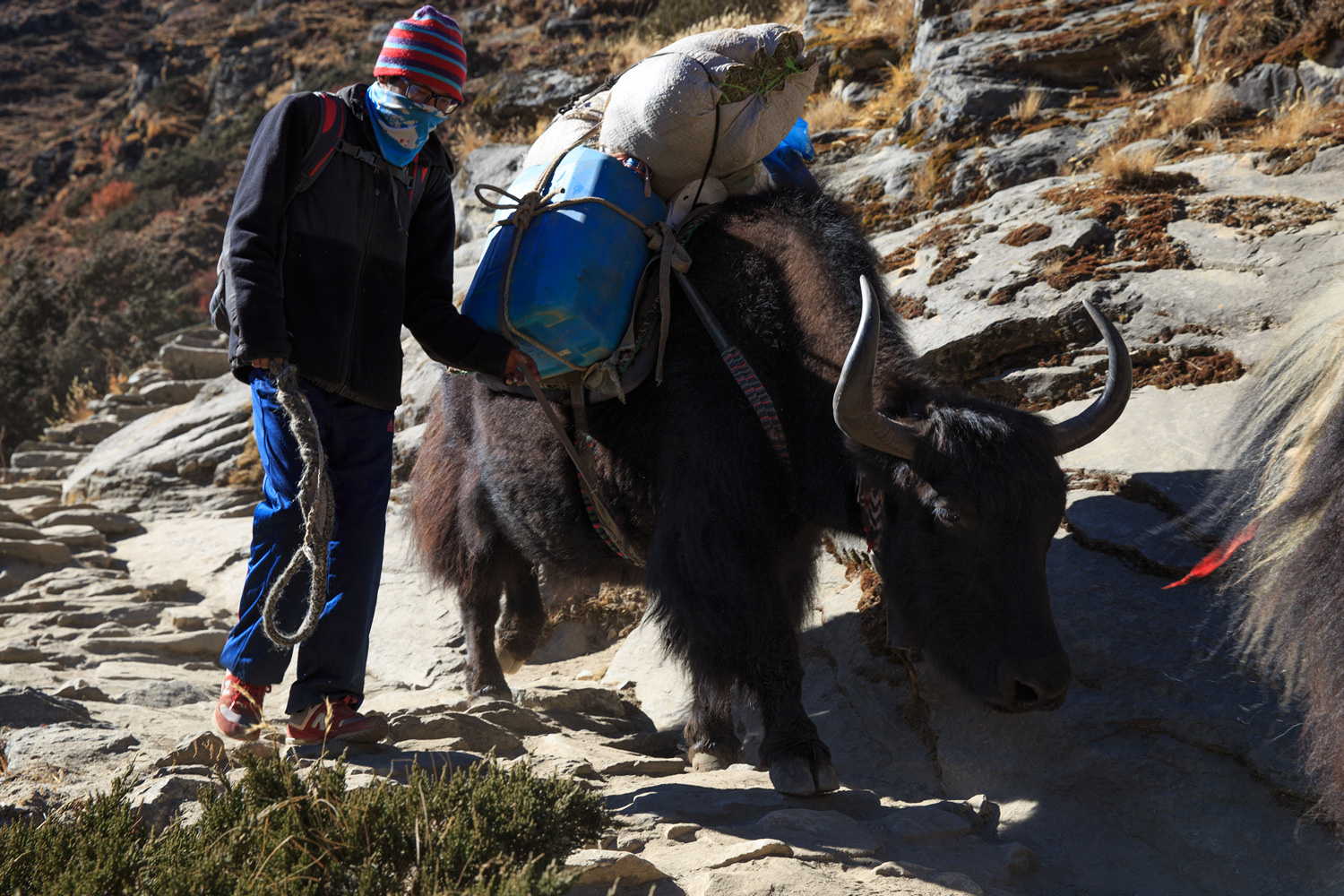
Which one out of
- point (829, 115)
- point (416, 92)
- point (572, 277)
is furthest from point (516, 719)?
point (829, 115)

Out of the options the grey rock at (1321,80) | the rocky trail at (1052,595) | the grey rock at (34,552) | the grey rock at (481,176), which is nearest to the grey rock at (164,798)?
the rocky trail at (1052,595)

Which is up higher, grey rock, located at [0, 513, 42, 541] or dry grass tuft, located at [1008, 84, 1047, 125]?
dry grass tuft, located at [1008, 84, 1047, 125]

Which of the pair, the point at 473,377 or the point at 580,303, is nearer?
the point at 580,303

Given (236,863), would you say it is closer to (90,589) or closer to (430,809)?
(430,809)

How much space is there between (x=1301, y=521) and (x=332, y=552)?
2.66 meters

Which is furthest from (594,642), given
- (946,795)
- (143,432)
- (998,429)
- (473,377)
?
(143,432)

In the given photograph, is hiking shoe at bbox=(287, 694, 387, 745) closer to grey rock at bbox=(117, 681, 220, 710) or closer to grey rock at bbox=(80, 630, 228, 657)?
grey rock at bbox=(117, 681, 220, 710)

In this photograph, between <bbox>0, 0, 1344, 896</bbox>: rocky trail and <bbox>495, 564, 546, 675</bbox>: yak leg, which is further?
<bbox>495, 564, 546, 675</bbox>: yak leg

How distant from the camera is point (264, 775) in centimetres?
199

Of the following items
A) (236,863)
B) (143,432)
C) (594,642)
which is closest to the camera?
(236,863)

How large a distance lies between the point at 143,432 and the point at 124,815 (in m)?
9.36

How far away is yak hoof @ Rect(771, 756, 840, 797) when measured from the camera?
2.79 meters

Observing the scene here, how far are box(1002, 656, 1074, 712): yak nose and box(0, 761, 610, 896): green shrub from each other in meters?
1.25

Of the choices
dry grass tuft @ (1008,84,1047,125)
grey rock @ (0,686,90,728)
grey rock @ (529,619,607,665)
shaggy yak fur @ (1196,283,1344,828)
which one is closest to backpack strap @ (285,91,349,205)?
grey rock @ (0,686,90,728)
